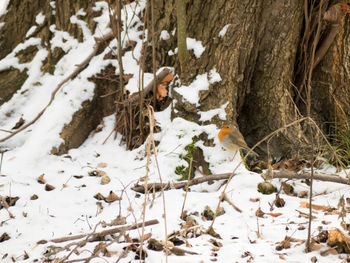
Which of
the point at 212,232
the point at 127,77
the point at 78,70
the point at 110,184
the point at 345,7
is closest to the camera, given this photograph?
the point at 212,232

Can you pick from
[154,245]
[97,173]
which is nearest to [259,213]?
[154,245]

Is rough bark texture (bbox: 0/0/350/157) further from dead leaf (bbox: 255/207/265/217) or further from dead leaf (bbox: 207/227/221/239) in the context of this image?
dead leaf (bbox: 207/227/221/239)

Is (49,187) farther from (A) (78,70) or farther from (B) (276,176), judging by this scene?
(B) (276,176)

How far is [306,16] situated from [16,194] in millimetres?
2695

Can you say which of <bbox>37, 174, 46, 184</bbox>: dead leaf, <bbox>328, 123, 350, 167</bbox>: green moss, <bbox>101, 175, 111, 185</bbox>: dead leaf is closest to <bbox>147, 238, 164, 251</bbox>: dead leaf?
<bbox>101, 175, 111, 185</bbox>: dead leaf

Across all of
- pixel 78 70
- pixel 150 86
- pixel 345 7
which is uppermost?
pixel 345 7

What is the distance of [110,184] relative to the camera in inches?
115

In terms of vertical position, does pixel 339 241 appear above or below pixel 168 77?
below

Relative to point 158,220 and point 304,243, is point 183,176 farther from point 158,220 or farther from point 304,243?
point 304,243

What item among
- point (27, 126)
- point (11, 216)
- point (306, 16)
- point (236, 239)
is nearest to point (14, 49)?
point (27, 126)

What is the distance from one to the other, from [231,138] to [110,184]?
1.00 m

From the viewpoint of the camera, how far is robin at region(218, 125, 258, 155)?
9.59ft

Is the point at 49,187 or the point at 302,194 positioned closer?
the point at 302,194

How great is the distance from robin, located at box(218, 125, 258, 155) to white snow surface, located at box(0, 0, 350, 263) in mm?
77
